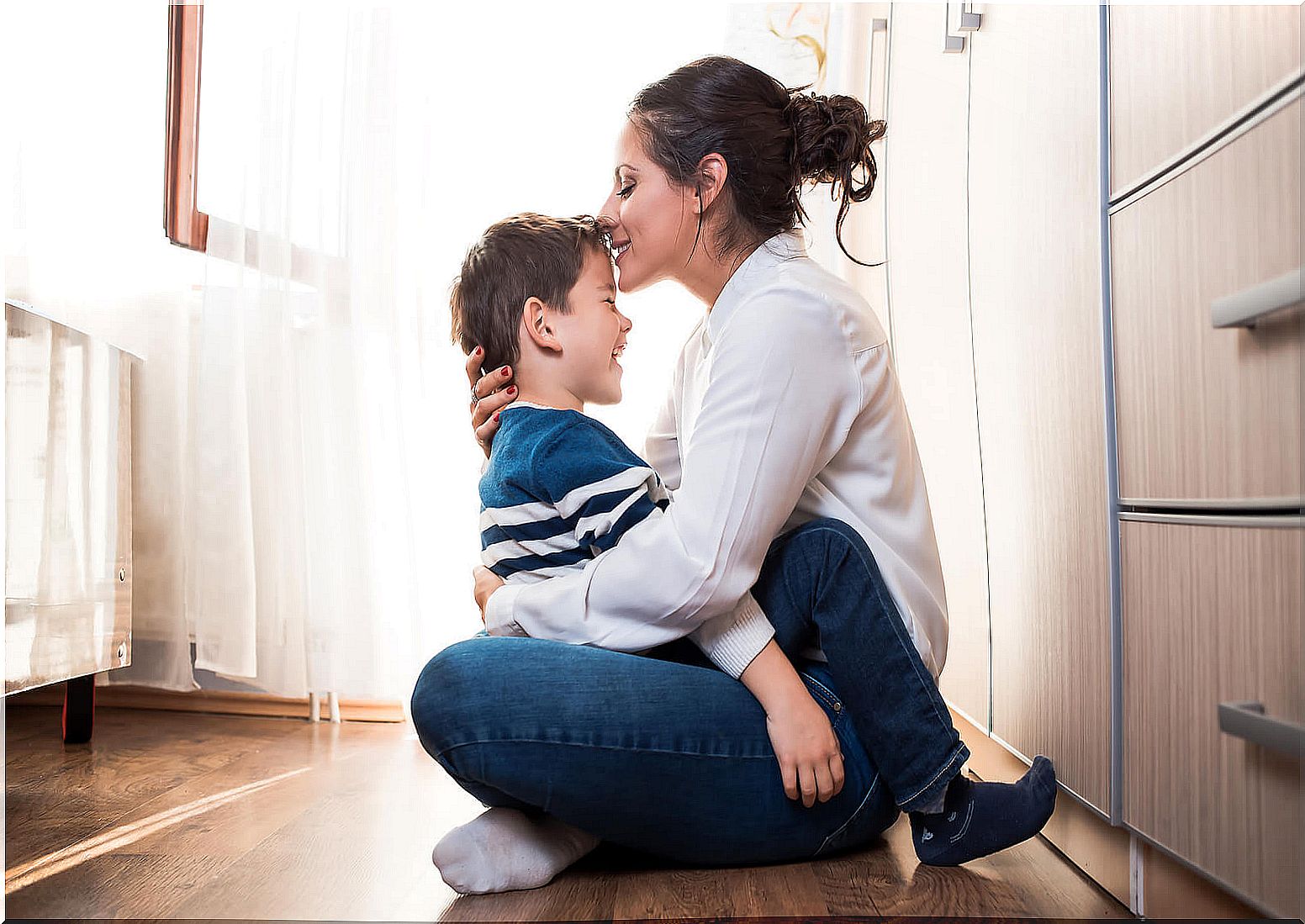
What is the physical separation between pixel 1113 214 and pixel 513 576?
2.28 feet

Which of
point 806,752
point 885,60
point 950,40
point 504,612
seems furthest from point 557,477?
point 885,60

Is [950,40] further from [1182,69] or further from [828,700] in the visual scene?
[828,700]

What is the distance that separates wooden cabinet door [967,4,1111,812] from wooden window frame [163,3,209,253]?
1.47 m

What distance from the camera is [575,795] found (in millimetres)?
920

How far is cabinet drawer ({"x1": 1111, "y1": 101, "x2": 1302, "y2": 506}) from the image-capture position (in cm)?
67

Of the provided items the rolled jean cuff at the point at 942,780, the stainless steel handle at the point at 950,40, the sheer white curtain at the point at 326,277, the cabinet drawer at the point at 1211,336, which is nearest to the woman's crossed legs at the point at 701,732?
the rolled jean cuff at the point at 942,780

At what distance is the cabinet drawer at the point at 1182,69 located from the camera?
687 mm

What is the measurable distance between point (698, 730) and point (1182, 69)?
69 cm

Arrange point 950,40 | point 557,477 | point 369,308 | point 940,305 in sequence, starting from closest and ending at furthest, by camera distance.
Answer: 1. point 557,477
2. point 950,40
3. point 940,305
4. point 369,308

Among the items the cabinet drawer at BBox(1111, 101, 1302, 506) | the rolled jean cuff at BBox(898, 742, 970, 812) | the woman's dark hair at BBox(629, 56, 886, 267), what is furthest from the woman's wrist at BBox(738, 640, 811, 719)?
the woman's dark hair at BBox(629, 56, 886, 267)

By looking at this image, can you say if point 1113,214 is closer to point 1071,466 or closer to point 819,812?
point 1071,466

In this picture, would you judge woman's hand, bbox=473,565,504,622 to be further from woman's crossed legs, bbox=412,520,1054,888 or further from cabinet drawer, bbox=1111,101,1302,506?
cabinet drawer, bbox=1111,101,1302,506

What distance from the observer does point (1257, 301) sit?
0.66 metres

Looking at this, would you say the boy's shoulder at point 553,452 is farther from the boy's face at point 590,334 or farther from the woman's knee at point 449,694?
the woman's knee at point 449,694
